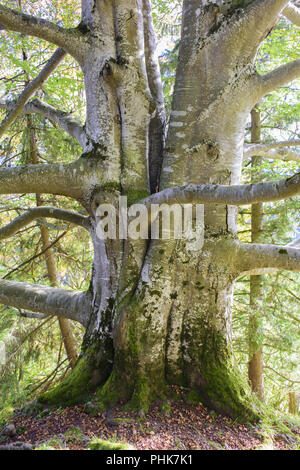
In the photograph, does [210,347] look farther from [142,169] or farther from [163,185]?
[142,169]

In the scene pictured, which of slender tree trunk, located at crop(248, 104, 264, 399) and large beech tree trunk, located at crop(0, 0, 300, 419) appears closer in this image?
large beech tree trunk, located at crop(0, 0, 300, 419)

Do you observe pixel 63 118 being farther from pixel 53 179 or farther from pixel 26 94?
pixel 53 179

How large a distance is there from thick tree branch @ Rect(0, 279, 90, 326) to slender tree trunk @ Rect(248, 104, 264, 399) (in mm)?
2814

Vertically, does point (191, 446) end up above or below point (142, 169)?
below

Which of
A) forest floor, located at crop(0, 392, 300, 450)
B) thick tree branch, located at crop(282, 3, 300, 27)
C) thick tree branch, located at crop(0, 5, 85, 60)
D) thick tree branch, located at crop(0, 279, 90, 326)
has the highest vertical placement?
thick tree branch, located at crop(282, 3, 300, 27)

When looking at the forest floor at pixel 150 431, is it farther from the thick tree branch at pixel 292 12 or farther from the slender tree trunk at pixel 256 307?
the thick tree branch at pixel 292 12

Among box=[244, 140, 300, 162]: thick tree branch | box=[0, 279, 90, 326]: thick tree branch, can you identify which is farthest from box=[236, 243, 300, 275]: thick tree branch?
box=[244, 140, 300, 162]: thick tree branch

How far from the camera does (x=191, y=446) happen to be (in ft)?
7.14

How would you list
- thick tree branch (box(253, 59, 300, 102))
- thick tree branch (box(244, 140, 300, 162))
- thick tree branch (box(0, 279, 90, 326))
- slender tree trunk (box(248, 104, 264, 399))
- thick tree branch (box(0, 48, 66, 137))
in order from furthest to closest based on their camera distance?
slender tree trunk (box(248, 104, 264, 399)), thick tree branch (box(244, 140, 300, 162)), thick tree branch (box(0, 279, 90, 326)), thick tree branch (box(0, 48, 66, 137)), thick tree branch (box(253, 59, 300, 102))

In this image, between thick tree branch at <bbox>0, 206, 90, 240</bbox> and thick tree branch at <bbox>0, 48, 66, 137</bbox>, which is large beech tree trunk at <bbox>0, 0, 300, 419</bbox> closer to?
thick tree branch at <bbox>0, 48, 66, 137</bbox>

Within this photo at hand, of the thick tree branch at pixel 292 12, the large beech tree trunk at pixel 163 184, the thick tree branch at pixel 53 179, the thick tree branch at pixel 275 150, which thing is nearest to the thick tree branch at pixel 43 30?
the large beech tree trunk at pixel 163 184

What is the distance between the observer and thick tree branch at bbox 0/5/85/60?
276 centimetres

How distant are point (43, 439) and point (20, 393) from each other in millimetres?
3487
